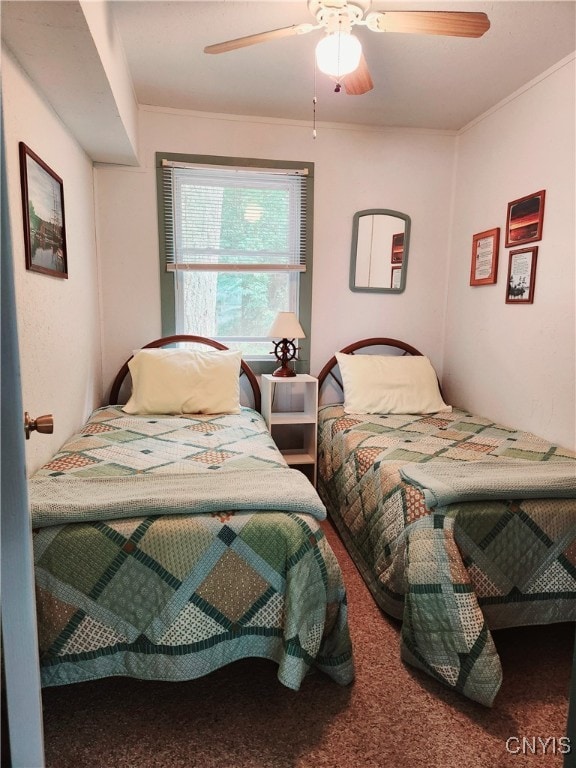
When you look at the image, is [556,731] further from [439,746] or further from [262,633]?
[262,633]

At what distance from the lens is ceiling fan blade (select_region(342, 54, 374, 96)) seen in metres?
1.94

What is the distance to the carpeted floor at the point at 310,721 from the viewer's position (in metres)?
1.29

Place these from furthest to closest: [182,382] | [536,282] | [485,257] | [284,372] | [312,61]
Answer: [284,372], [485,257], [182,382], [536,282], [312,61]

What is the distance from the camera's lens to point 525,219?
2.54 m

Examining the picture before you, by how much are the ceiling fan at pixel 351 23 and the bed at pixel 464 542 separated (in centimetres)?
161

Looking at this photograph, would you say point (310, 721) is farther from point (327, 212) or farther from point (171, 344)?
point (327, 212)

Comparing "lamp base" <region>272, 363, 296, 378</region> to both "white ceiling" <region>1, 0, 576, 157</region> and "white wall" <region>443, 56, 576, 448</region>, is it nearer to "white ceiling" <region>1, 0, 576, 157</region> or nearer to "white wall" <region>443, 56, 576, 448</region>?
"white wall" <region>443, 56, 576, 448</region>

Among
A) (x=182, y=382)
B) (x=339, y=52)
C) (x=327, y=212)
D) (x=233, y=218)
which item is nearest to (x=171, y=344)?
(x=182, y=382)

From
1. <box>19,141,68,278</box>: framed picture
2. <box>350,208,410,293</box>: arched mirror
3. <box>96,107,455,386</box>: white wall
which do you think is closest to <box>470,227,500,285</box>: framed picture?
<box>96,107,455,386</box>: white wall

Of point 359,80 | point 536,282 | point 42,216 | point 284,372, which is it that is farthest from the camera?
point 284,372

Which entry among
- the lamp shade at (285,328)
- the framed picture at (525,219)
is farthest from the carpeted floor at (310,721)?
the framed picture at (525,219)

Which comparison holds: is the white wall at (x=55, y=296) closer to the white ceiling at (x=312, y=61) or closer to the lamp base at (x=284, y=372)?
the white ceiling at (x=312, y=61)

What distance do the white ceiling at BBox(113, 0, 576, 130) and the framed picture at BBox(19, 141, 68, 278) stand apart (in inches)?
29.1

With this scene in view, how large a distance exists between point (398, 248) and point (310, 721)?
284 cm
